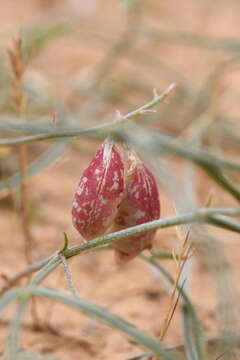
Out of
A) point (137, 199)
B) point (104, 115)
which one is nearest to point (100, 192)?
point (137, 199)

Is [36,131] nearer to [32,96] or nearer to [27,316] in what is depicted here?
[27,316]

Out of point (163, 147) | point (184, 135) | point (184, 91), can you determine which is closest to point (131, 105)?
point (184, 91)

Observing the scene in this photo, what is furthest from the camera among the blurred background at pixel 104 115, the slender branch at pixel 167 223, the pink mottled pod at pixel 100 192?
the blurred background at pixel 104 115

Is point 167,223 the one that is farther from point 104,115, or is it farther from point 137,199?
point 104,115

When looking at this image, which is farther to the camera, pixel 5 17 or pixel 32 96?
pixel 5 17

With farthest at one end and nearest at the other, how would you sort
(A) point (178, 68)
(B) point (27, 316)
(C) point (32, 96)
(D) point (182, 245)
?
(A) point (178, 68), (C) point (32, 96), (B) point (27, 316), (D) point (182, 245)

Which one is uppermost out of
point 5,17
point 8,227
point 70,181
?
point 5,17

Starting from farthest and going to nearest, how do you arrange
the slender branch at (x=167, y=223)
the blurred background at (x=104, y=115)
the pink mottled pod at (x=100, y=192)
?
the blurred background at (x=104, y=115), the pink mottled pod at (x=100, y=192), the slender branch at (x=167, y=223)
